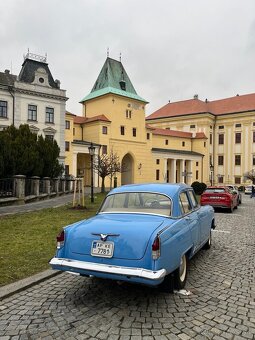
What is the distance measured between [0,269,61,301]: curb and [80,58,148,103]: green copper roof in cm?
5148

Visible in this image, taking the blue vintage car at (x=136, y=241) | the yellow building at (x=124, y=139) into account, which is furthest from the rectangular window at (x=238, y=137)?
the blue vintage car at (x=136, y=241)

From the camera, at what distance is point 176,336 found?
358 cm

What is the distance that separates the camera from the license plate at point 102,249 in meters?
4.36

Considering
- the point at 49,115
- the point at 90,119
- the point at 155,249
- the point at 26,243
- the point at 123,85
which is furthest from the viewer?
the point at 123,85

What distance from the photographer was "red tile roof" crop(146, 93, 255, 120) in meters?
74.3

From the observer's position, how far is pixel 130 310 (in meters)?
4.23

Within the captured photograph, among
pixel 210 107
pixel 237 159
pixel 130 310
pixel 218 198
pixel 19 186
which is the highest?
pixel 210 107

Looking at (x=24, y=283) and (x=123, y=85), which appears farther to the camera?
(x=123, y=85)

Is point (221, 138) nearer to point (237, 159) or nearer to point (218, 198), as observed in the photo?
point (237, 159)

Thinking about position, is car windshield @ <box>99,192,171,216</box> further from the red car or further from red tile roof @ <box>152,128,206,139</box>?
red tile roof @ <box>152,128,206,139</box>

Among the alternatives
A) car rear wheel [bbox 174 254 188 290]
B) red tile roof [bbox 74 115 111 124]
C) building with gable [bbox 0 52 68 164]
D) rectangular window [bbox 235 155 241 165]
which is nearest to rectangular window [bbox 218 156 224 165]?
rectangular window [bbox 235 155 241 165]

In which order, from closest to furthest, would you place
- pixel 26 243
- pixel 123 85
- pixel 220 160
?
pixel 26 243
pixel 123 85
pixel 220 160

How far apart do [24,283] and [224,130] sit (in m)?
75.7

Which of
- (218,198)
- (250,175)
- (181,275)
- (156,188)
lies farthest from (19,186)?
(250,175)
